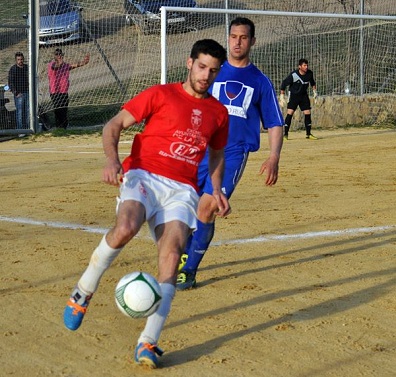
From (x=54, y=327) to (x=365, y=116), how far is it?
1721 cm

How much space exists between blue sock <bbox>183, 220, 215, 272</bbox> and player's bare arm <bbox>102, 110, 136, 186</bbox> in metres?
1.88

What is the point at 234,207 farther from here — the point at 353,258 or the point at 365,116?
the point at 365,116

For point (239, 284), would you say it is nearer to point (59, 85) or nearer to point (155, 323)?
point (155, 323)

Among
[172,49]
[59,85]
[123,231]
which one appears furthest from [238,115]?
[59,85]

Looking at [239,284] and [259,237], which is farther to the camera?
[259,237]

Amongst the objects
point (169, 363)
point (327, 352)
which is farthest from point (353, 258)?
point (169, 363)

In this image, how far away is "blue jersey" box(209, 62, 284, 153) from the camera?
748 centimetres

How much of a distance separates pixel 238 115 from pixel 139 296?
2563mm

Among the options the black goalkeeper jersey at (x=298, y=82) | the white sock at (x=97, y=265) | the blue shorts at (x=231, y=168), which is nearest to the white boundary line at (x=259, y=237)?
the blue shorts at (x=231, y=168)

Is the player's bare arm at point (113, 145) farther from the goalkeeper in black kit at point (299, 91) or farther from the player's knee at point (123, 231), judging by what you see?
Result: the goalkeeper in black kit at point (299, 91)

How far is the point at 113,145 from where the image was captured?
5.68 metres

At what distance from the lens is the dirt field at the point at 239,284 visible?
18.8 feet

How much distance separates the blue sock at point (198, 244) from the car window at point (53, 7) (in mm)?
14776

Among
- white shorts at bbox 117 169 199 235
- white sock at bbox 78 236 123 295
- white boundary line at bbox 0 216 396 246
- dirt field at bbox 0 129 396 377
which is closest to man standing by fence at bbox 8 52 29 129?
dirt field at bbox 0 129 396 377
